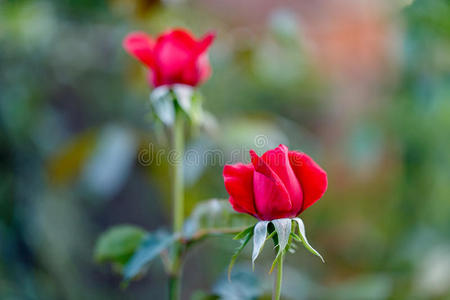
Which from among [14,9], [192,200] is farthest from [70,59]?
[192,200]

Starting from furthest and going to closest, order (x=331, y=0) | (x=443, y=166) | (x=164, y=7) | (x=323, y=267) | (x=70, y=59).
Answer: (x=331, y=0) → (x=323, y=267) → (x=70, y=59) → (x=443, y=166) → (x=164, y=7)

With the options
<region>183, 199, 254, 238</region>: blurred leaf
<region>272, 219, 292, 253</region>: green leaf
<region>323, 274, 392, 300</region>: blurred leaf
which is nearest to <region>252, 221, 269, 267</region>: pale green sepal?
<region>272, 219, 292, 253</region>: green leaf

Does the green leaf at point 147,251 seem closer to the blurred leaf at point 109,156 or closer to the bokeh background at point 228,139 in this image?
the bokeh background at point 228,139

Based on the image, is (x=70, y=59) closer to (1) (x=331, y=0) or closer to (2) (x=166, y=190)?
(2) (x=166, y=190)

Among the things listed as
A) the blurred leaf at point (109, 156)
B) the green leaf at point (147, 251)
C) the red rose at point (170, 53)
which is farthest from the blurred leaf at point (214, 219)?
the blurred leaf at point (109, 156)

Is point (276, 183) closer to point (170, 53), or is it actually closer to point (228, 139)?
point (170, 53)

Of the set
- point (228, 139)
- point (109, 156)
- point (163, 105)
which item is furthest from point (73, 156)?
point (163, 105)

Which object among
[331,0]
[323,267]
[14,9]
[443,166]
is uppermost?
[331,0]
